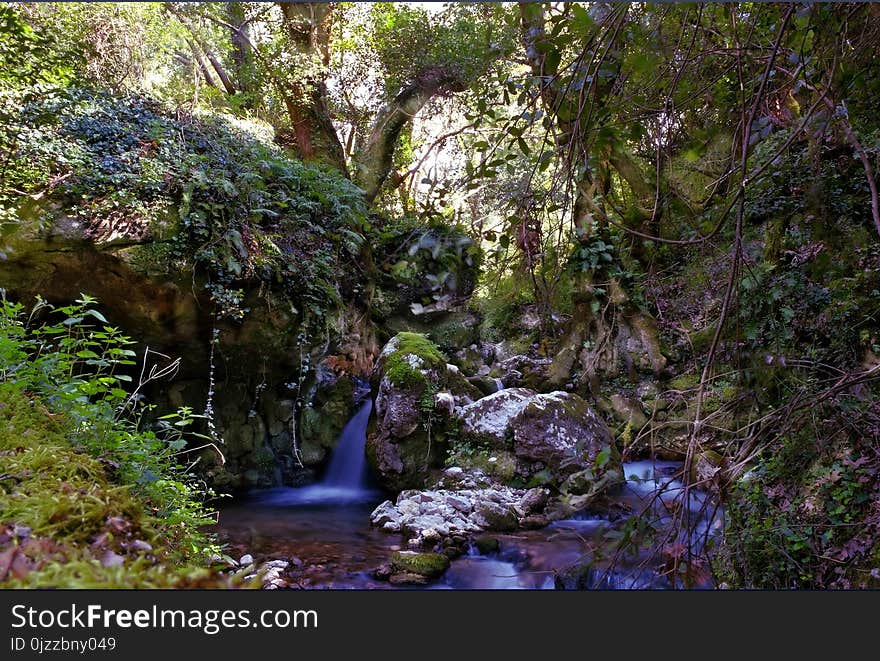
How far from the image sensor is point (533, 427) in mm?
6066

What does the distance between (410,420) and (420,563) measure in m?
2.50

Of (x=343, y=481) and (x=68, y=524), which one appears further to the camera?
(x=343, y=481)

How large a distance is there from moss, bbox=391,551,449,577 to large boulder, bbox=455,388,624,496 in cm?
199

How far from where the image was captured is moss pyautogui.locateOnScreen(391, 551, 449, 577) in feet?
12.9

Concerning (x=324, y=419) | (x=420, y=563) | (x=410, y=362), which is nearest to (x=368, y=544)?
(x=420, y=563)

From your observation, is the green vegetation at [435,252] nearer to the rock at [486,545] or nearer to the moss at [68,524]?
the moss at [68,524]

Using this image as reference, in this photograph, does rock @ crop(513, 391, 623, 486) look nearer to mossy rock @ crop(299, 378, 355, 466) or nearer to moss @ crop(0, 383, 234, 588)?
mossy rock @ crop(299, 378, 355, 466)

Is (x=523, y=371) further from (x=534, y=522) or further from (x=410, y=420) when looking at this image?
(x=534, y=522)

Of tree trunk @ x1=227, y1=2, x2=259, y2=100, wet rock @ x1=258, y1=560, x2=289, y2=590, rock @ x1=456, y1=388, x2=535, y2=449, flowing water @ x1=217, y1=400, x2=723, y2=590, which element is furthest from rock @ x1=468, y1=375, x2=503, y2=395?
tree trunk @ x1=227, y1=2, x2=259, y2=100

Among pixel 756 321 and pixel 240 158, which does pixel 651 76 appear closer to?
pixel 756 321

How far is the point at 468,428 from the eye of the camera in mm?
6324

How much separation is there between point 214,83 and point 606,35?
35.9ft

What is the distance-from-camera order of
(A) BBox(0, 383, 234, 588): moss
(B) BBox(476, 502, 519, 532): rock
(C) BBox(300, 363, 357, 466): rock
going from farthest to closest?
(C) BBox(300, 363, 357, 466): rock
(B) BBox(476, 502, 519, 532): rock
(A) BBox(0, 383, 234, 588): moss

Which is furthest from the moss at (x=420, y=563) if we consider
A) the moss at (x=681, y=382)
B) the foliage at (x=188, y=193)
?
the moss at (x=681, y=382)
